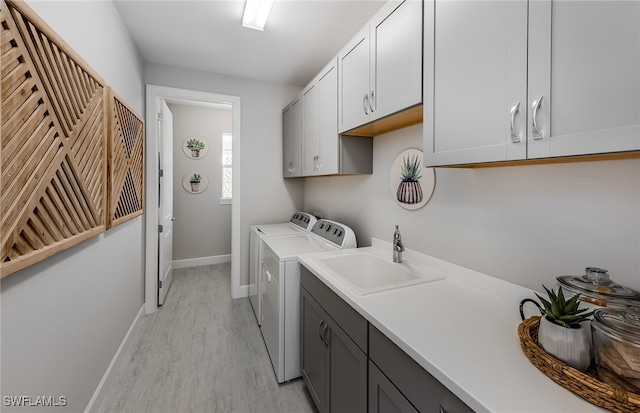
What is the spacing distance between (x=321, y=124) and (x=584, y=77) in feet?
5.53

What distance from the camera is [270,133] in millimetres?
3201

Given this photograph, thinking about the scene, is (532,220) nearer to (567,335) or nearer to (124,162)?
(567,335)

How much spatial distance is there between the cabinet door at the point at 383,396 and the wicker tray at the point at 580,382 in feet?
1.20

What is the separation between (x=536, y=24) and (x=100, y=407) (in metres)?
2.71

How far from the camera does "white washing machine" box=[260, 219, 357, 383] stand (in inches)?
69.2

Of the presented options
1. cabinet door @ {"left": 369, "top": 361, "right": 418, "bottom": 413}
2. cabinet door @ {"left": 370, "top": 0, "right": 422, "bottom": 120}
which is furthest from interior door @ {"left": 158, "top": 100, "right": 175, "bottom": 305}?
cabinet door @ {"left": 369, "top": 361, "right": 418, "bottom": 413}

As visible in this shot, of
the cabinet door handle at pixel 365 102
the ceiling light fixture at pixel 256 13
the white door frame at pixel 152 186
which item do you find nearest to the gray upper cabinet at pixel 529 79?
the cabinet door handle at pixel 365 102

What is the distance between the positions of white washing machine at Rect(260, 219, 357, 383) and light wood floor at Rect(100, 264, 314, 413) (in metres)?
0.15

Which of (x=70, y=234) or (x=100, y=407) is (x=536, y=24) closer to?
(x=70, y=234)

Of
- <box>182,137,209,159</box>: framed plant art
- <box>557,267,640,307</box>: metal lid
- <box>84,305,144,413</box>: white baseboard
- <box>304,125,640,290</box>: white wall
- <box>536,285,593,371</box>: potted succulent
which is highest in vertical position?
<box>182,137,209,159</box>: framed plant art

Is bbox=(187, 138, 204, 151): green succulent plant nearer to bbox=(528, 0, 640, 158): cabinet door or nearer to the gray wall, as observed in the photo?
the gray wall

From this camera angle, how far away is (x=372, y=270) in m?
1.73

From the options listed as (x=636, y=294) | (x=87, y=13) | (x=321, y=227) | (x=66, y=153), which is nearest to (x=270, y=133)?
(x=321, y=227)

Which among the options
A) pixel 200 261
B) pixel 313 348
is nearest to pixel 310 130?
pixel 313 348
